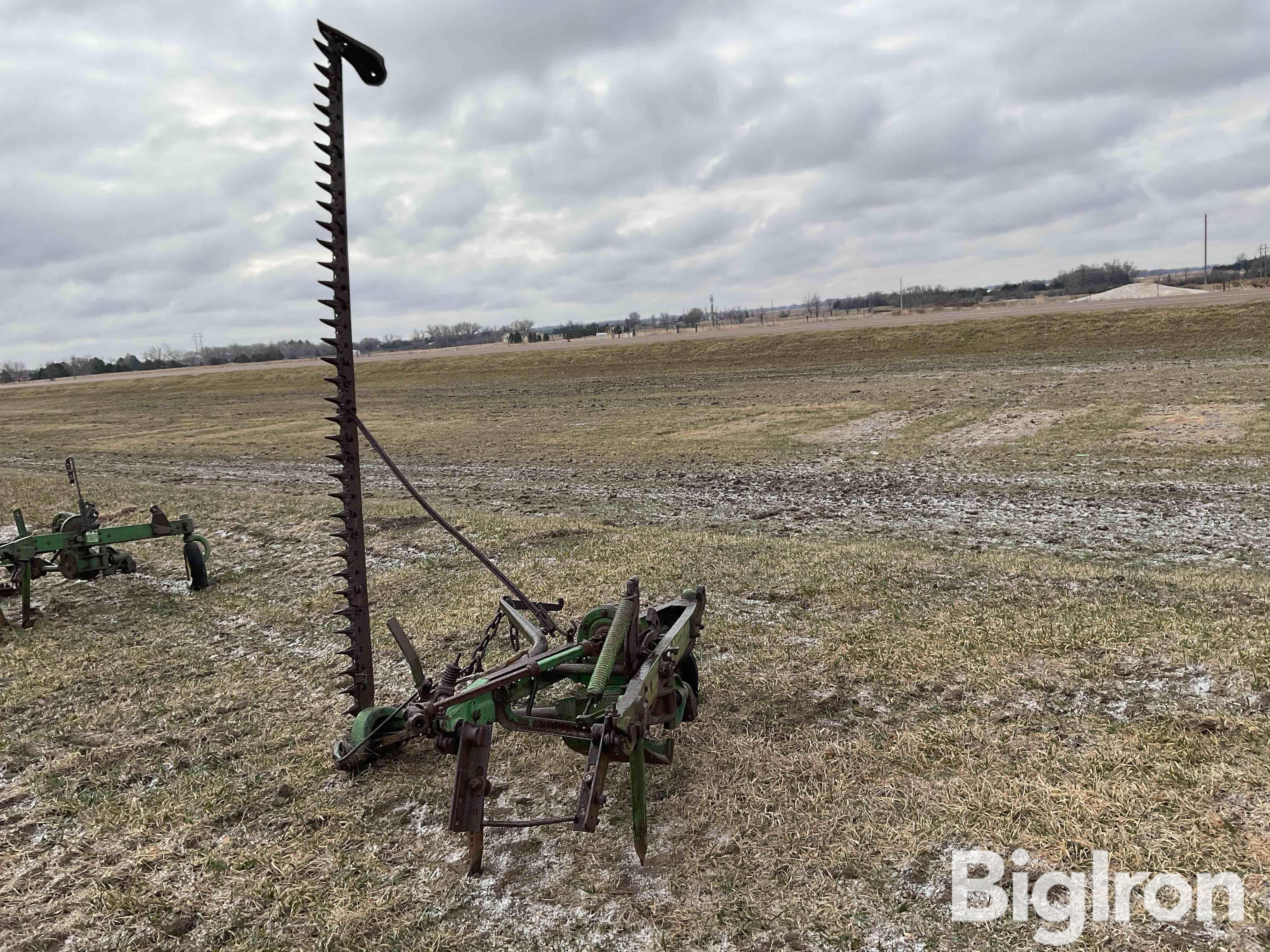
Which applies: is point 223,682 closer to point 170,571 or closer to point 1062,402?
point 170,571

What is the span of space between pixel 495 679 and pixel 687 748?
1.40 metres

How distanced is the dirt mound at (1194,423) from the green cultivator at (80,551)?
584 inches

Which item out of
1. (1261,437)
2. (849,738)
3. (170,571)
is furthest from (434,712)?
(1261,437)

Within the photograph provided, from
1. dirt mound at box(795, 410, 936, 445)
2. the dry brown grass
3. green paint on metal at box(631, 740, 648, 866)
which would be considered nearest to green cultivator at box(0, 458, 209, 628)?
the dry brown grass

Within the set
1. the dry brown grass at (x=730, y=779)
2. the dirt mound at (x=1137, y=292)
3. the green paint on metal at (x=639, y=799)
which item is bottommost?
the dry brown grass at (x=730, y=779)

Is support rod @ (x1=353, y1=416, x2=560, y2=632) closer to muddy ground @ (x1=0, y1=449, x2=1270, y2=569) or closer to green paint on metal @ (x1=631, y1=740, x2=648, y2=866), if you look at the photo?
green paint on metal @ (x1=631, y1=740, x2=648, y2=866)

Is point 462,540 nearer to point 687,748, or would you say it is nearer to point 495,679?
point 495,679

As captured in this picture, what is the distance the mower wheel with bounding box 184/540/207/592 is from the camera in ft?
26.7

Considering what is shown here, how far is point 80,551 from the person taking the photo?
7.75m

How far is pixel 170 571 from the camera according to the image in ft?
29.8

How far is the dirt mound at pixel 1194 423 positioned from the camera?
1335cm

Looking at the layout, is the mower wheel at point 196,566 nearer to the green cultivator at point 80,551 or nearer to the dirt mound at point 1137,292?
the green cultivator at point 80,551

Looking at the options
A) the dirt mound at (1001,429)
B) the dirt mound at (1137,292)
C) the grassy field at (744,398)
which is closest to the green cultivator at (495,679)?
the grassy field at (744,398)

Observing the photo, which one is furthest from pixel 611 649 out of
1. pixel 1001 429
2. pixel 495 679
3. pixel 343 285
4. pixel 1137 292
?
pixel 1137 292
